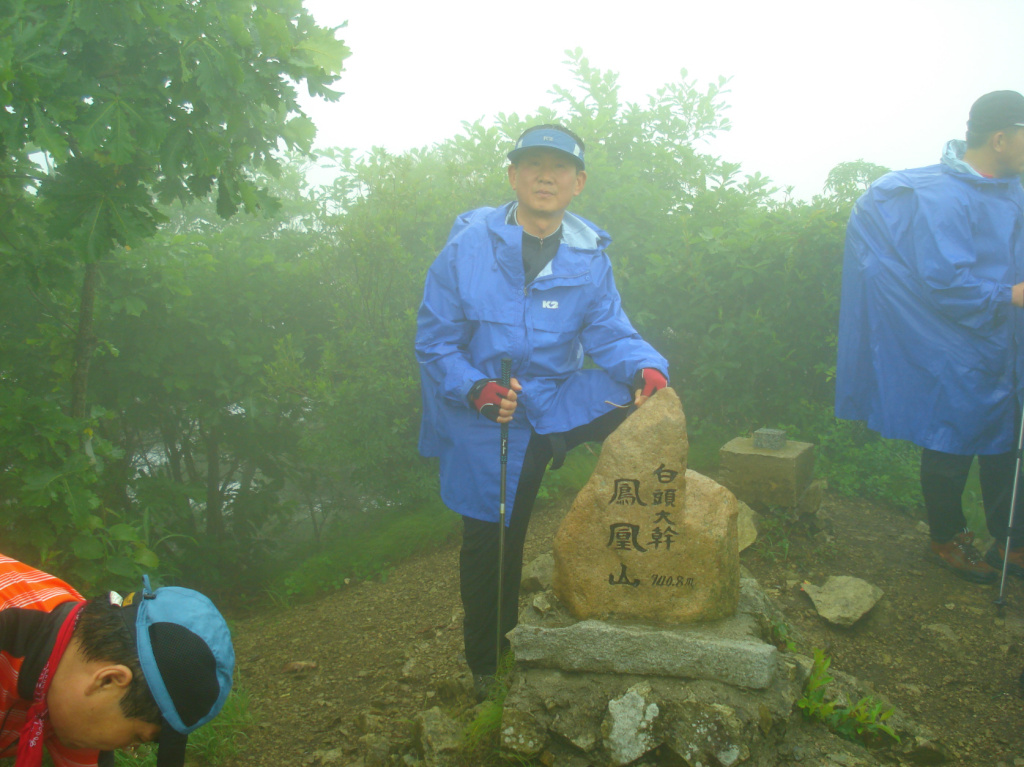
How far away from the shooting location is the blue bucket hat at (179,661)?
1560 millimetres

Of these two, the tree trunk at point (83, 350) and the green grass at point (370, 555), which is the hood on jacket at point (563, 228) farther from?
the green grass at point (370, 555)

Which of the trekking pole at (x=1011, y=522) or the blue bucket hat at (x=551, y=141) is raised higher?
the blue bucket hat at (x=551, y=141)

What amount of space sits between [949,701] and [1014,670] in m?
0.44

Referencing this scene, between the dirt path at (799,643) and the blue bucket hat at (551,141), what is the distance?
2.44 metres

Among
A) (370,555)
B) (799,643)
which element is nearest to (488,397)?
(799,643)

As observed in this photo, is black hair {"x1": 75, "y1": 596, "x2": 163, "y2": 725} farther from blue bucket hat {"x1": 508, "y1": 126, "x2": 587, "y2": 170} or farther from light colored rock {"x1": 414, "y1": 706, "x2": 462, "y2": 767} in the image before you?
blue bucket hat {"x1": 508, "y1": 126, "x2": 587, "y2": 170}

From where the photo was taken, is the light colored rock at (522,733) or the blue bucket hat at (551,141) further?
the blue bucket hat at (551,141)

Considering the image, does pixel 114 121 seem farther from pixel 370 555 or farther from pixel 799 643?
pixel 799 643

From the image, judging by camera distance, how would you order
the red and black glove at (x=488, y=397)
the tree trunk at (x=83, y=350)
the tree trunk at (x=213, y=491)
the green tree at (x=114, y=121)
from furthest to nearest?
the tree trunk at (x=213, y=491) < the tree trunk at (x=83, y=350) < the green tree at (x=114, y=121) < the red and black glove at (x=488, y=397)

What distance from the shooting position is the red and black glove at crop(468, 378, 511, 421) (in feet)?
8.33

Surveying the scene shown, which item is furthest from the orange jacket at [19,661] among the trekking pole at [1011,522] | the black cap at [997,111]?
the black cap at [997,111]

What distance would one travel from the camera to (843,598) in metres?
3.45

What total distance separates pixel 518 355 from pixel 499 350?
3.2 inches

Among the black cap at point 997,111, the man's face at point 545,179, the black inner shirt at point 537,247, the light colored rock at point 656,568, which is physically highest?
the black cap at point 997,111
